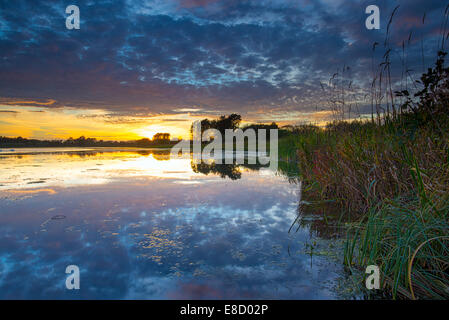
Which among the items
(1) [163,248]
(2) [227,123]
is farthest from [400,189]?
(2) [227,123]

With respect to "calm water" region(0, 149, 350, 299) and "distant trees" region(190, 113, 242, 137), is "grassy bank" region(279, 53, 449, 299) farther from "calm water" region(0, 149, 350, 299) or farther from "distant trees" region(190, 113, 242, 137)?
"distant trees" region(190, 113, 242, 137)

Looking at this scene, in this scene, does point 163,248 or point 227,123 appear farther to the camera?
point 227,123

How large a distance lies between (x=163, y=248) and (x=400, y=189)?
3.01 metres

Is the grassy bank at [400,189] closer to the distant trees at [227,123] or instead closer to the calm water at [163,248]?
the calm water at [163,248]

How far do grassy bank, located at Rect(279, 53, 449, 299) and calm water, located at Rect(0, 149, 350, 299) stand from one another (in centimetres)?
47

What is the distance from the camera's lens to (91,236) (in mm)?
3402

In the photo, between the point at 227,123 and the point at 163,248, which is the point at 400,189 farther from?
the point at 227,123

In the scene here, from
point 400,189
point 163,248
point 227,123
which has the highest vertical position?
point 227,123

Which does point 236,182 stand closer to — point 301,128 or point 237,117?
point 301,128

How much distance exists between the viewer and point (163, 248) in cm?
304

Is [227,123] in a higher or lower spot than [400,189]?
higher

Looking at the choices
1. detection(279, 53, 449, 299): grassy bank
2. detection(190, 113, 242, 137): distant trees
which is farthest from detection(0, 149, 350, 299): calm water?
detection(190, 113, 242, 137): distant trees

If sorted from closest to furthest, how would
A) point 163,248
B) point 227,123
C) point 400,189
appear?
point 163,248 < point 400,189 < point 227,123

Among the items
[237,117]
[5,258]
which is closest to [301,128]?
[5,258]
